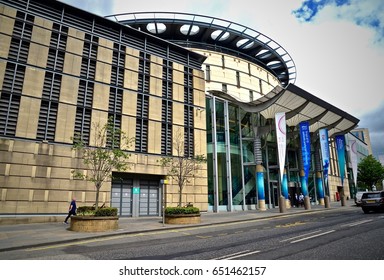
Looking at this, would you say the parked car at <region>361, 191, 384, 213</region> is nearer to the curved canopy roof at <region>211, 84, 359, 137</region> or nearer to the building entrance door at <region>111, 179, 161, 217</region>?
the curved canopy roof at <region>211, 84, 359, 137</region>

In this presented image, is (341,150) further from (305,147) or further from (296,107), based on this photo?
(305,147)

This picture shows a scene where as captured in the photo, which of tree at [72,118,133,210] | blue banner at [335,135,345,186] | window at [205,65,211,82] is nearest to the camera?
tree at [72,118,133,210]

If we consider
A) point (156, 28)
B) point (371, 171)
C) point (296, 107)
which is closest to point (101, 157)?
point (296, 107)

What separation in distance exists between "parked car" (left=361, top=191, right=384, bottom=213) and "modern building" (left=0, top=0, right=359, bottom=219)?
6962mm

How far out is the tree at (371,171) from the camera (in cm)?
5119

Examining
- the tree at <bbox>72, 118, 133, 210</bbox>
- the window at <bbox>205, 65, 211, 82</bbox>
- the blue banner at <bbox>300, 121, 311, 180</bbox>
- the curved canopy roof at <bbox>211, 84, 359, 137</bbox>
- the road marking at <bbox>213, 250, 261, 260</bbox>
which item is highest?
the window at <bbox>205, 65, 211, 82</bbox>

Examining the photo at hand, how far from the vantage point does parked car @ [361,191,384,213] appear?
65.5 feet

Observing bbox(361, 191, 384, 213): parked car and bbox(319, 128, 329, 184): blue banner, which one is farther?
bbox(319, 128, 329, 184): blue banner

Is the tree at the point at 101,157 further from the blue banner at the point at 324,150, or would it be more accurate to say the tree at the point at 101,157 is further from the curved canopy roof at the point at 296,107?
the blue banner at the point at 324,150

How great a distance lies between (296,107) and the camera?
32.0 metres

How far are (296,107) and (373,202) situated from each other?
15.1m

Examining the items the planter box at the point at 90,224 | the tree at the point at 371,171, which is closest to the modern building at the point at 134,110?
the planter box at the point at 90,224

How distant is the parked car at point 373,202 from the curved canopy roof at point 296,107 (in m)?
12.9

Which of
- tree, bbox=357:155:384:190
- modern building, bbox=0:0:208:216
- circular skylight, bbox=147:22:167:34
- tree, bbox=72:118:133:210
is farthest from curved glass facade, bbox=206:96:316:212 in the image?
tree, bbox=357:155:384:190
